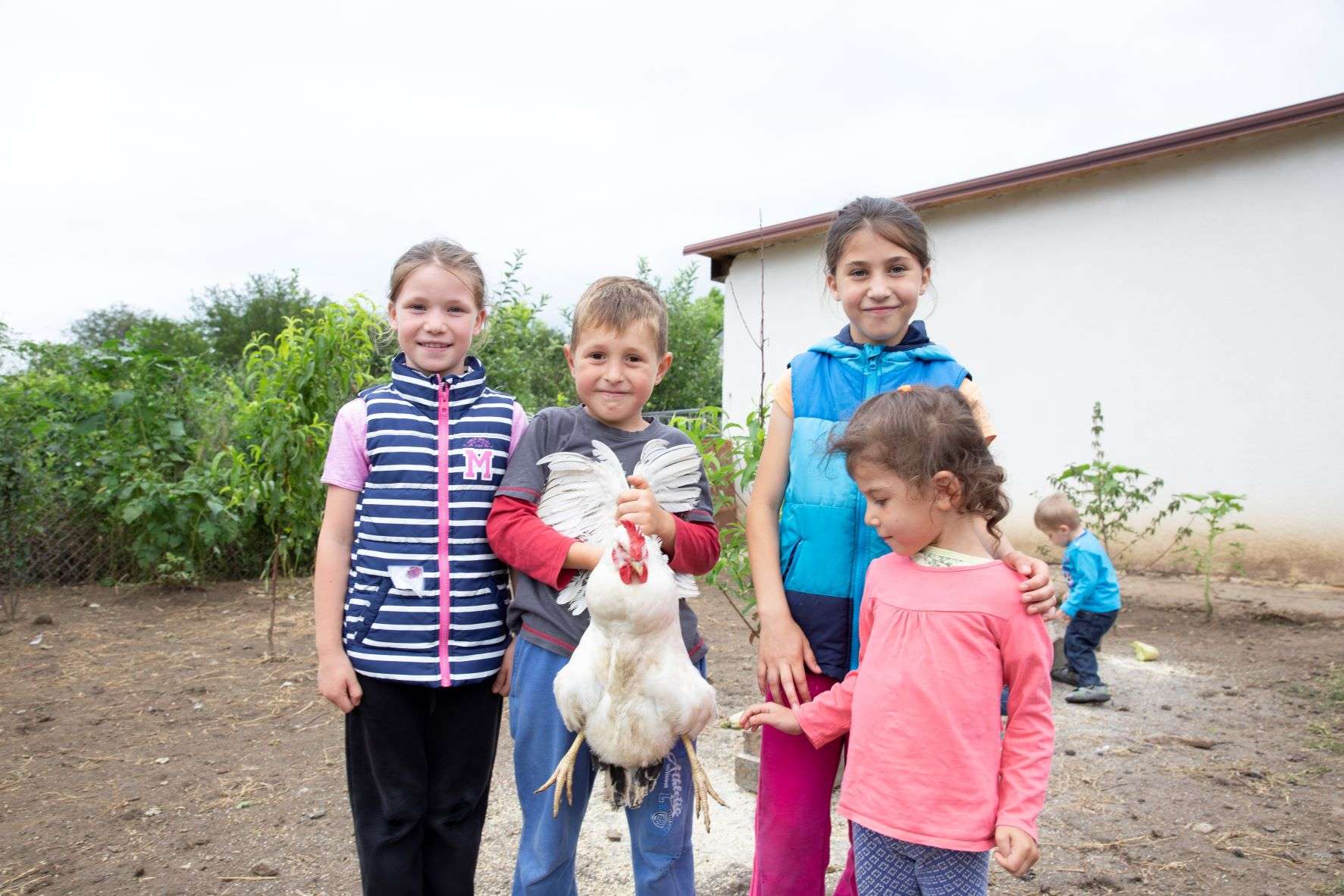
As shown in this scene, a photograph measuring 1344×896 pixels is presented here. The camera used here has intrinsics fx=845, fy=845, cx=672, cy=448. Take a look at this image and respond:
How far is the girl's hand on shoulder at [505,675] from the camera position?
2.05 metres

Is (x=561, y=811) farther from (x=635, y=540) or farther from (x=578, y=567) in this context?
(x=635, y=540)

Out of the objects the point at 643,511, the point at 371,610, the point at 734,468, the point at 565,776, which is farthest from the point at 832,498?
the point at 734,468

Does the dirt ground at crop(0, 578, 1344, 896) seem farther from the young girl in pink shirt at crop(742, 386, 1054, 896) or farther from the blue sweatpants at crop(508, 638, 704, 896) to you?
the young girl in pink shirt at crop(742, 386, 1054, 896)

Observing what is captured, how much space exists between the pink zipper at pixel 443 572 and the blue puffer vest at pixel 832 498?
2.60ft

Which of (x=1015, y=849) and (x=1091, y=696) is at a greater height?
(x=1015, y=849)

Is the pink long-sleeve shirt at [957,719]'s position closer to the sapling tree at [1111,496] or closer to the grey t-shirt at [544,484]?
the grey t-shirt at [544,484]

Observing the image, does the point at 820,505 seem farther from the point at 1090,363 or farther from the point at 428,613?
the point at 1090,363

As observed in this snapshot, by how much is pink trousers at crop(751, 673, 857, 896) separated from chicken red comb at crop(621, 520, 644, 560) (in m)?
0.51

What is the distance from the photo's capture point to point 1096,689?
193 inches

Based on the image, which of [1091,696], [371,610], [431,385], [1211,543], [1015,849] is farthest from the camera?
[1211,543]

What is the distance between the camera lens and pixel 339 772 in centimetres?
382

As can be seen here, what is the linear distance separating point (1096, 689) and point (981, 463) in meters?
3.96

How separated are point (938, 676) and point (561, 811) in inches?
34.9

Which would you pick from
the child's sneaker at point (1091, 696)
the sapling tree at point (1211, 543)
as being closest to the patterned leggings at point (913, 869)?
the child's sneaker at point (1091, 696)
